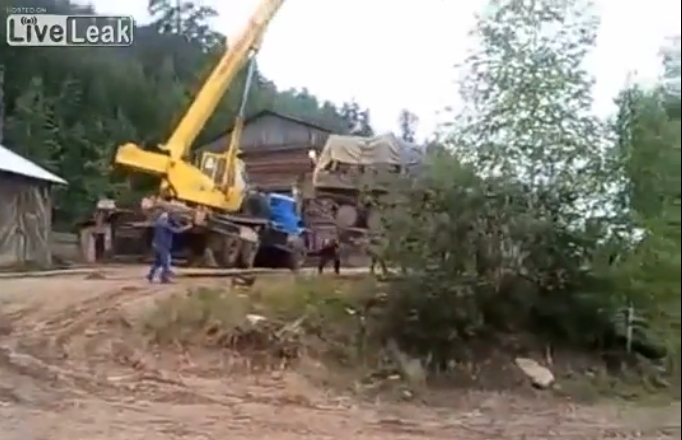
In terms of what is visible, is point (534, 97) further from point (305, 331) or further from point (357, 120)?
point (305, 331)

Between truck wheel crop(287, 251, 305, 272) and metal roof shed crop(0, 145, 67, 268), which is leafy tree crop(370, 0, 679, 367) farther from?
metal roof shed crop(0, 145, 67, 268)

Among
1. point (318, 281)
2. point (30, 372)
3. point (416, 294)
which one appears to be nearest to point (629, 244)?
point (416, 294)

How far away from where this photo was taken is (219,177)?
6.28 ft

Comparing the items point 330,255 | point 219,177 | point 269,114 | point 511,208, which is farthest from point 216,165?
point 511,208

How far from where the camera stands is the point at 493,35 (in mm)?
1868

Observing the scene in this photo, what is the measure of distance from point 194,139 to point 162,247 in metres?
0.21

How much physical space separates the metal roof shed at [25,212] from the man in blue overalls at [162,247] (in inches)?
7.9

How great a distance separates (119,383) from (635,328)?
941 mm

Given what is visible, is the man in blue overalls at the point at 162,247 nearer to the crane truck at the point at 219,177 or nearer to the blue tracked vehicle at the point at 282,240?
the crane truck at the point at 219,177

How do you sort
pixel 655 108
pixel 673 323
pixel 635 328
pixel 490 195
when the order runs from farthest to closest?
pixel 490 195 → pixel 635 328 → pixel 655 108 → pixel 673 323

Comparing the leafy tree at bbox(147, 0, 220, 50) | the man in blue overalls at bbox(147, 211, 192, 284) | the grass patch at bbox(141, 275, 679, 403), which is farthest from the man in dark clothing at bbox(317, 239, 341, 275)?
the leafy tree at bbox(147, 0, 220, 50)

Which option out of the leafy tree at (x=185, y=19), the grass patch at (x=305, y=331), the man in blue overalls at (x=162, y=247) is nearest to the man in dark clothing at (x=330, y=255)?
the grass patch at (x=305, y=331)

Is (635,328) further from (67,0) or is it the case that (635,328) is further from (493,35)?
(67,0)

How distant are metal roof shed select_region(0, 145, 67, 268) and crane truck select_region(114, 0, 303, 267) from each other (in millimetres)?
167
